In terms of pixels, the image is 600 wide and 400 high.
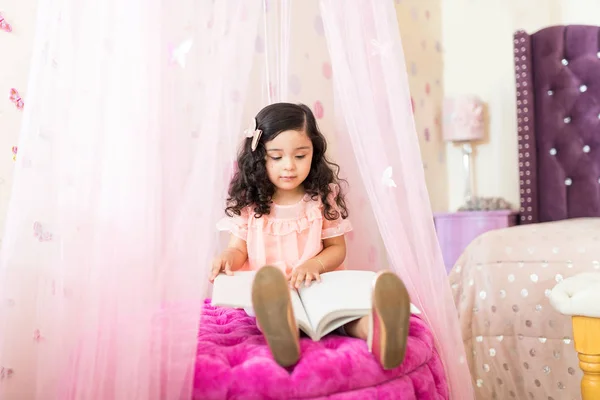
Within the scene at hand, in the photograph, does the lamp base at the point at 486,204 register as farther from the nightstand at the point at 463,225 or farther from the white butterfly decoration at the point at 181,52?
the white butterfly decoration at the point at 181,52

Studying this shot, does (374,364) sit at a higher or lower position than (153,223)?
lower

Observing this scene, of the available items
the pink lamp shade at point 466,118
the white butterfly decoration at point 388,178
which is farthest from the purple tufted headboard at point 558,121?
the white butterfly decoration at point 388,178

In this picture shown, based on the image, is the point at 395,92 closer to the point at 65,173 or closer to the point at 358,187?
the point at 358,187

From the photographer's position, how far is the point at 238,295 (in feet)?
4.20

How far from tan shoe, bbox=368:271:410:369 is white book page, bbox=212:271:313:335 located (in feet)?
0.59

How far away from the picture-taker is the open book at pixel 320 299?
4.09 ft

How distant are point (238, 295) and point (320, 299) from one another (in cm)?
18

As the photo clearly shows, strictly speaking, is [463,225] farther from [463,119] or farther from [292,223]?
[292,223]

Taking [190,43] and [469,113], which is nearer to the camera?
[190,43]

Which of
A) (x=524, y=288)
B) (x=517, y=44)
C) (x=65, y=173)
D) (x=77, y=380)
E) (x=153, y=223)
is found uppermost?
(x=517, y=44)

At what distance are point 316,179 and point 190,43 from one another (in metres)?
0.61

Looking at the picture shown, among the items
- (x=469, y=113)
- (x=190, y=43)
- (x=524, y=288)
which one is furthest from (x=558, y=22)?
(x=190, y=43)

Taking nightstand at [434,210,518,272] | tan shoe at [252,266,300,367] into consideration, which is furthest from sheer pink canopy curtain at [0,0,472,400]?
nightstand at [434,210,518,272]

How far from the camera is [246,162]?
64.8 inches
